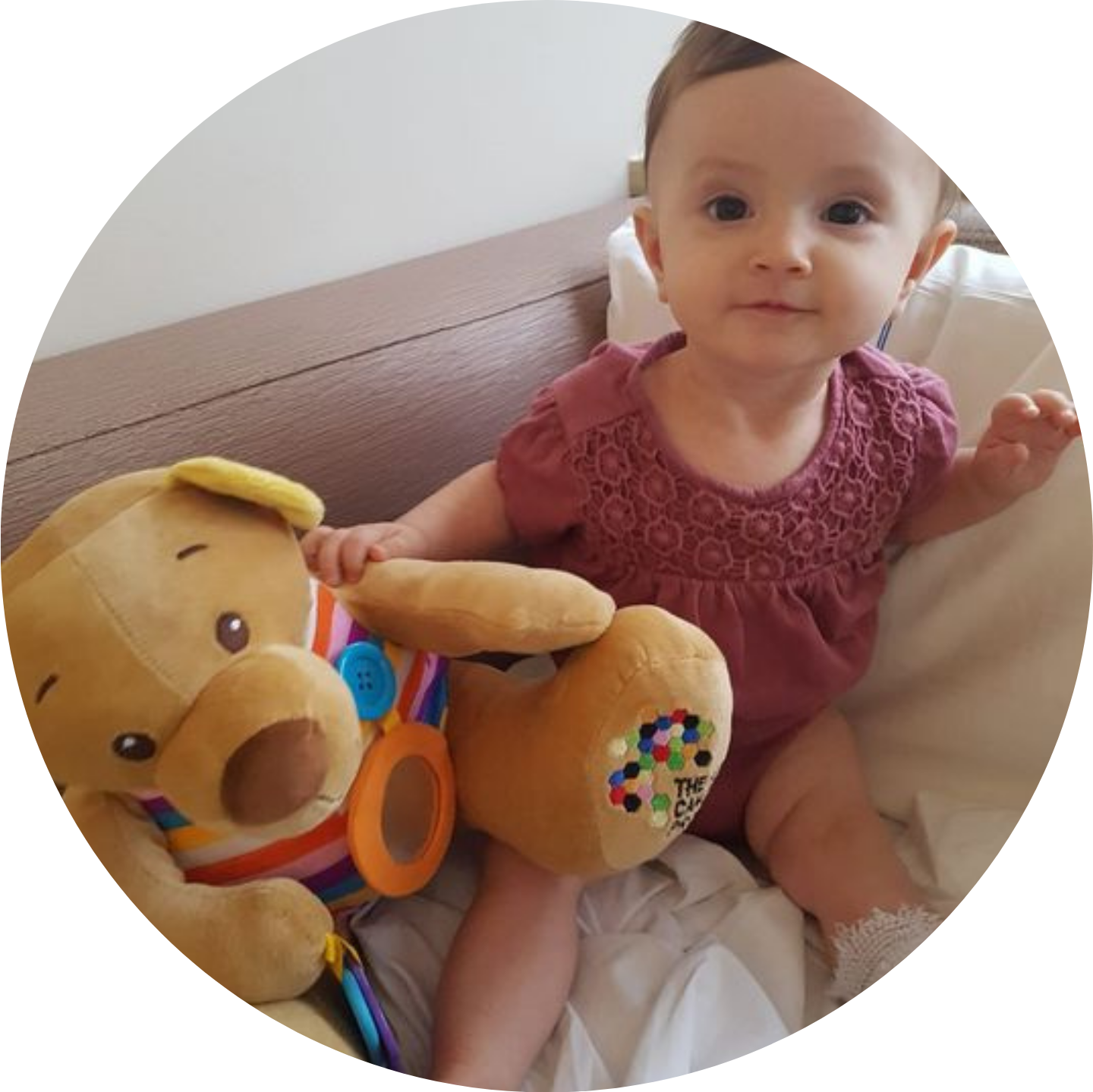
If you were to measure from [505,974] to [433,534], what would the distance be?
0.26 meters

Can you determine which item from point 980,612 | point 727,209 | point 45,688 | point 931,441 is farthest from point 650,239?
point 45,688

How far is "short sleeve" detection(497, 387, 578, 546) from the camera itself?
74 cm

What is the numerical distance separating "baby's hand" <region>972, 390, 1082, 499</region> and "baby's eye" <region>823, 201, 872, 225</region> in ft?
0.60

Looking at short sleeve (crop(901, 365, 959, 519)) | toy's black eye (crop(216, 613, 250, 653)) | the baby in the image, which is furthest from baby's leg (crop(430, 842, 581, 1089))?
short sleeve (crop(901, 365, 959, 519))

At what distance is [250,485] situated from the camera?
570 millimetres

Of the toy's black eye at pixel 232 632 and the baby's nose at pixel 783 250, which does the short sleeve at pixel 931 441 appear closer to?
the baby's nose at pixel 783 250

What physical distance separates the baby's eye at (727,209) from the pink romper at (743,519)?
0.45 feet

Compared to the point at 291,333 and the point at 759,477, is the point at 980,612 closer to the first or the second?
the point at 759,477

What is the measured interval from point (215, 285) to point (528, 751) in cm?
43

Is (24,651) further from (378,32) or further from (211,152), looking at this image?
(378,32)

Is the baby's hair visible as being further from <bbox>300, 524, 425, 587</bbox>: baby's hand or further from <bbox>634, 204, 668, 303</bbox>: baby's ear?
<bbox>300, 524, 425, 587</bbox>: baby's hand

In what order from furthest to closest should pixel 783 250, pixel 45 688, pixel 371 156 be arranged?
1. pixel 371 156
2. pixel 783 250
3. pixel 45 688

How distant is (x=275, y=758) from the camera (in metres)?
0.52

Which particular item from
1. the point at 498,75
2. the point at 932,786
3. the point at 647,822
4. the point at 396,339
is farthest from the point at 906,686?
the point at 498,75
